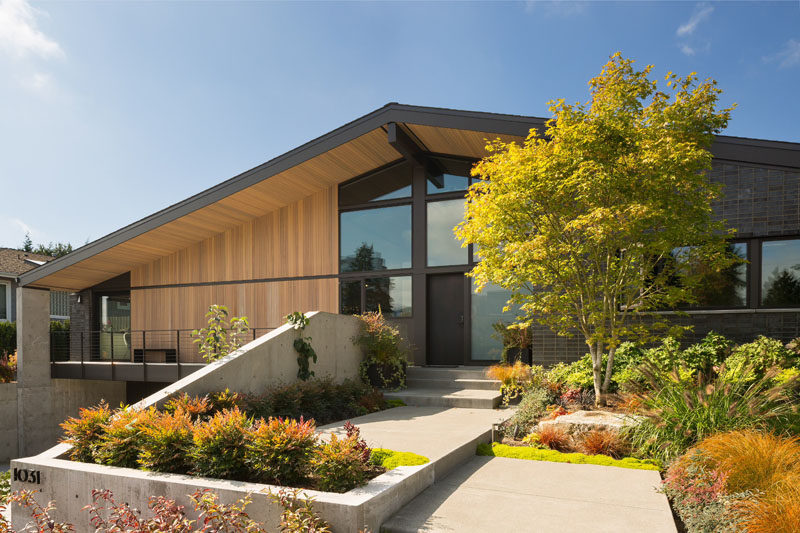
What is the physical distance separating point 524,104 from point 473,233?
315 inches

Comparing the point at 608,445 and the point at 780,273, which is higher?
the point at 780,273

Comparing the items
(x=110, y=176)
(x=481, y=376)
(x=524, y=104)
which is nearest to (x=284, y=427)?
(x=481, y=376)

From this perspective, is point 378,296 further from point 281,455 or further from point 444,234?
point 281,455

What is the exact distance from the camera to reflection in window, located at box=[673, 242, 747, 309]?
8375 millimetres

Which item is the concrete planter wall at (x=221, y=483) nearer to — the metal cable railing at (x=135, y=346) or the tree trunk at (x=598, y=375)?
the tree trunk at (x=598, y=375)

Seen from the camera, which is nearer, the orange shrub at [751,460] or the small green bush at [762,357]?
the orange shrub at [751,460]

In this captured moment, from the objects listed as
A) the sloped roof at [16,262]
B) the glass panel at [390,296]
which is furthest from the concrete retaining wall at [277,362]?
the sloped roof at [16,262]

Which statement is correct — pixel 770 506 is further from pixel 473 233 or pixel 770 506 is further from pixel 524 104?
pixel 524 104

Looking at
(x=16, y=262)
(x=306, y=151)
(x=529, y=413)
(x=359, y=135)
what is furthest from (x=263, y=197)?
(x=16, y=262)

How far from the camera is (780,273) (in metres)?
8.23

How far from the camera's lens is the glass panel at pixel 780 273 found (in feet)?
26.7

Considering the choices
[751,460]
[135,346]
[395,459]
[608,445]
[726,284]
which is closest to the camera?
[751,460]

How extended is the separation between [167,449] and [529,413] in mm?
4235

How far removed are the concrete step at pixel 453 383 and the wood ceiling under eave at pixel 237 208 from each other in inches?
199
